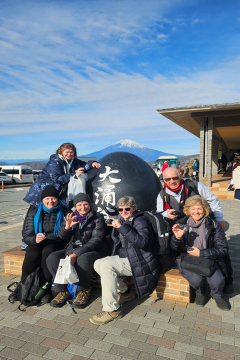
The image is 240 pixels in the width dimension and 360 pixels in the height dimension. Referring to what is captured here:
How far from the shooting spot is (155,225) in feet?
12.1

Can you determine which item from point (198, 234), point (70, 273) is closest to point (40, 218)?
point (70, 273)

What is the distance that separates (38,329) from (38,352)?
0.40m

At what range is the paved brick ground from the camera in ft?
9.04

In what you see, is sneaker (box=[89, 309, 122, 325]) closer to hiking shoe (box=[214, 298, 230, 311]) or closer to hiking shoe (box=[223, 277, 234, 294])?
hiking shoe (box=[214, 298, 230, 311])

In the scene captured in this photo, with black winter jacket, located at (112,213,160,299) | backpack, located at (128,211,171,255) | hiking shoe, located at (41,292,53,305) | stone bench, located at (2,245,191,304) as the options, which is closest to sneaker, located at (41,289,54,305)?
hiking shoe, located at (41,292,53,305)

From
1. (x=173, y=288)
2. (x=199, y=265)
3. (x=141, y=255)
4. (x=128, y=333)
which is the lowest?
(x=128, y=333)

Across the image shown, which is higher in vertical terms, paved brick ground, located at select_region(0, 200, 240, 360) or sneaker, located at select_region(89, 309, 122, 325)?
sneaker, located at select_region(89, 309, 122, 325)

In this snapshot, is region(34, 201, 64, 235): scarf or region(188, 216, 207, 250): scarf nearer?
region(188, 216, 207, 250): scarf

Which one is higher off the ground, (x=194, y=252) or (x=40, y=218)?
(x=40, y=218)

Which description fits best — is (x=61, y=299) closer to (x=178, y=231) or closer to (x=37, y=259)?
(x=37, y=259)

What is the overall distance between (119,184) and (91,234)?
1104mm

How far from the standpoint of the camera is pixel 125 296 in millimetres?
3756

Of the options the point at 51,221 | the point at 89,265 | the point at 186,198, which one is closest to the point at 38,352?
the point at 89,265

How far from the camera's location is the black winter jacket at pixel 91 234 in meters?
3.82
